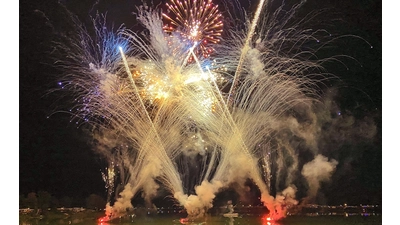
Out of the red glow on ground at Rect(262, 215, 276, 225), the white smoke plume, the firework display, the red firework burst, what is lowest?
the red glow on ground at Rect(262, 215, 276, 225)

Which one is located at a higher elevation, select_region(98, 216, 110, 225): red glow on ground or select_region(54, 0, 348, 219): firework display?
select_region(54, 0, 348, 219): firework display

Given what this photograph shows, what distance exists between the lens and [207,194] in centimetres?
487

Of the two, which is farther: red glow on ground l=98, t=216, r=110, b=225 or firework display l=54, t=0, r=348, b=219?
red glow on ground l=98, t=216, r=110, b=225

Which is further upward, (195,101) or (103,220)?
(195,101)

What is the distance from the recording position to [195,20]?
474 centimetres

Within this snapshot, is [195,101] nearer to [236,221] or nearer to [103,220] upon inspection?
[236,221]

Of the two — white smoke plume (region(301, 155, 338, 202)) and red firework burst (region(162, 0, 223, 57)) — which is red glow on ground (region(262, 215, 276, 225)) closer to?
white smoke plume (region(301, 155, 338, 202))

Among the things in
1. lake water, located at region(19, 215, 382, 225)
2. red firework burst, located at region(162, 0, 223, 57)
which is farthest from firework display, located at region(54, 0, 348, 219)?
lake water, located at region(19, 215, 382, 225)

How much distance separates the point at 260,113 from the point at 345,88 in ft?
2.82

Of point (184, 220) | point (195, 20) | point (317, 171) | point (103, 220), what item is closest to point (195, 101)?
point (195, 20)

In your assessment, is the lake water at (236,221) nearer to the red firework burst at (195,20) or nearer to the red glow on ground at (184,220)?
the red glow on ground at (184,220)

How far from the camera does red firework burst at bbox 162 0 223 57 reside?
15.5ft

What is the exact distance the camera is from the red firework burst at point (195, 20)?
4738mm
